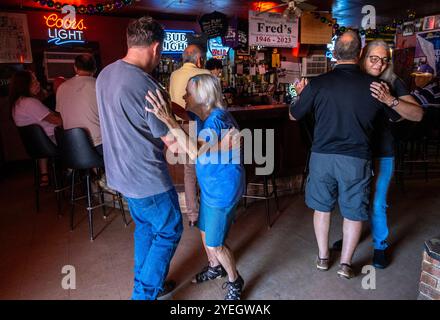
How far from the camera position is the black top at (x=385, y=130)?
7.91 ft

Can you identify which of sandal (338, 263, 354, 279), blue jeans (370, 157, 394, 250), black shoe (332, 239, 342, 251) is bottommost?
black shoe (332, 239, 342, 251)

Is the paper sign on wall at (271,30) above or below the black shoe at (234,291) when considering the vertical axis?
above

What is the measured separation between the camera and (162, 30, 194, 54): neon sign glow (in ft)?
23.4

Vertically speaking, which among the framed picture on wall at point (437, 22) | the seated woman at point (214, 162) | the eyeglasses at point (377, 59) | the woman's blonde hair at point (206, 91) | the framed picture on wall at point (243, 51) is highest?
the framed picture on wall at point (437, 22)

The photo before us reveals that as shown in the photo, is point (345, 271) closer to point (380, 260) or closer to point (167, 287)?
point (380, 260)

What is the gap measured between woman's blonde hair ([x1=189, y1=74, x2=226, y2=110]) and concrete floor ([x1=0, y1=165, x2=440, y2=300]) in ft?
4.42

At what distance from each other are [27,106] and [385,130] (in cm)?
389

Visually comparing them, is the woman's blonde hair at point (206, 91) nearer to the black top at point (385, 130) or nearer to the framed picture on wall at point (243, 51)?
the black top at point (385, 130)

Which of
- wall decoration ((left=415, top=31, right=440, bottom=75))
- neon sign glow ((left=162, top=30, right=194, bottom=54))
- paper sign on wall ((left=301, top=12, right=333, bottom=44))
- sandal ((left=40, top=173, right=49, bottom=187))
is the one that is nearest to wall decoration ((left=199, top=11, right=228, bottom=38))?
neon sign glow ((left=162, top=30, right=194, bottom=54))

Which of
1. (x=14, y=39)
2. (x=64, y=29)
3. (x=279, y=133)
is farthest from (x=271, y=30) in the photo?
(x=14, y=39)

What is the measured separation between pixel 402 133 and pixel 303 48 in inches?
188

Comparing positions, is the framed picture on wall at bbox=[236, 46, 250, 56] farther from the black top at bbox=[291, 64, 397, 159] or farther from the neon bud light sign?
the black top at bbox=[291, 64, 397, 159]

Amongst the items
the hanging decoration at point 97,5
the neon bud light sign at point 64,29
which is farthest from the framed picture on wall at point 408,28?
the neon bud light sign at point 64,29

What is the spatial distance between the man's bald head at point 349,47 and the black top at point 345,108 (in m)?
0.06
